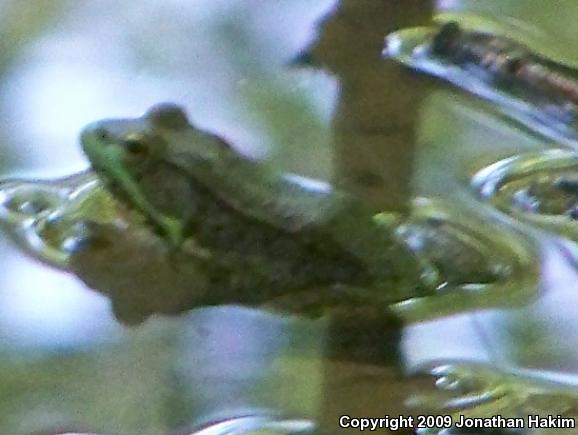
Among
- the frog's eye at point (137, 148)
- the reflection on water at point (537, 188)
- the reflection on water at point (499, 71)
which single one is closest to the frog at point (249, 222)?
the frog's eye at point (137, 148)

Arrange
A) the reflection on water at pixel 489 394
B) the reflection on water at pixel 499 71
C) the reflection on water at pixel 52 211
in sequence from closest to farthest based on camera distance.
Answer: the reflection on water at pixel 489 394 < the reflection on water at pixel 52 211 < the reflection on water at pixel 499 71

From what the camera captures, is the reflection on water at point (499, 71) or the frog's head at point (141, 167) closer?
the frog's head at point (141, 167)

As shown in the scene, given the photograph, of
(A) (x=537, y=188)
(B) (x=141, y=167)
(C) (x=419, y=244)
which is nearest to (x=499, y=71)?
(A) (x=537, y=188)

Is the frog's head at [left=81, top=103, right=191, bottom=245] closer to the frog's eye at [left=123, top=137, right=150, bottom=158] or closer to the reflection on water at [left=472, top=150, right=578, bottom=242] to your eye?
the frog's eye at [left=123, top=137, right=150, bottom=158]

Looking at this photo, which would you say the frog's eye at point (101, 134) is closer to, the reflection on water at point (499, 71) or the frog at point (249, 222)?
the frog at point (249, 222)

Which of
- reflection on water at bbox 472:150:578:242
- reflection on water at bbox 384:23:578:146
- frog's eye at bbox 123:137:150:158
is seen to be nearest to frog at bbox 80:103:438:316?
frog's eye at bbox 123:137:150:158

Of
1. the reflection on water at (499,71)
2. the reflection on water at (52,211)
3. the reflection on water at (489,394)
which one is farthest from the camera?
the reflection on water at (499,71)

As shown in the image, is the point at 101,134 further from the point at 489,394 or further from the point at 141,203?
the point at 489,394
